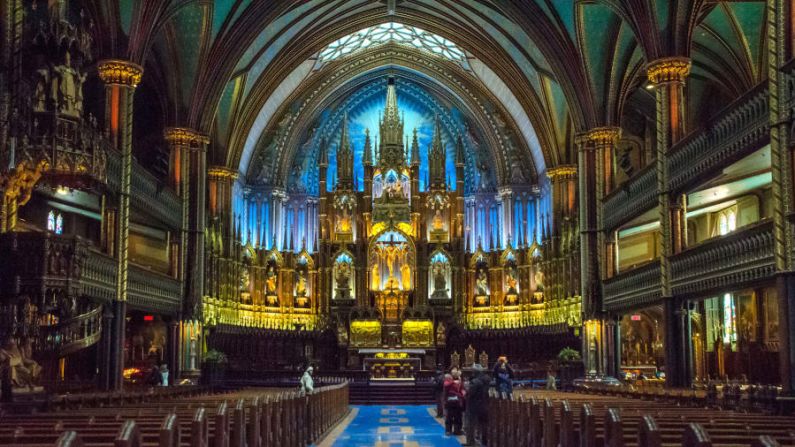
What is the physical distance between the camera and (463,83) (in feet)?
140

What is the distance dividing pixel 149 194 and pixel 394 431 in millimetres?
12694

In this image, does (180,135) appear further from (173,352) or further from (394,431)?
(394,431)

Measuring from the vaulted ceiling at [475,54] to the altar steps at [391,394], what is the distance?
1121 centimetres

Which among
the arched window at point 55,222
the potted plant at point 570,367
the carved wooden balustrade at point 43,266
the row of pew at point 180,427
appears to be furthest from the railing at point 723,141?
the arched window at point 55,222

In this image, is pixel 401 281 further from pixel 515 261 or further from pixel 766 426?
pixel 766 426

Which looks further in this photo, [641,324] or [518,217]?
[518,217]

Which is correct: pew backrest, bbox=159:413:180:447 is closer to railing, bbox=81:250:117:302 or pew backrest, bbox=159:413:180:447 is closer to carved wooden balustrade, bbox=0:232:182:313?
carved wooden balustrade, bbox=0:232:182:313

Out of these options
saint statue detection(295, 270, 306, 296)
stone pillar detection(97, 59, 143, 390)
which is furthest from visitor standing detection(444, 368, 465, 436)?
saint statue detection(295, 270, 306, 296)

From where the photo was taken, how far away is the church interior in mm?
17062

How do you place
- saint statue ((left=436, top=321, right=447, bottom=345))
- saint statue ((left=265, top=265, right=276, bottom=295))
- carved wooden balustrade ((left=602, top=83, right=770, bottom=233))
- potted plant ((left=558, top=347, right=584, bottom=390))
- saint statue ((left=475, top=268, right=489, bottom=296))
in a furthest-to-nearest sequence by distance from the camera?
saint statue ((left=475, top=268, right=489, bottom=296)), saint statue ((left=265, top=265, right=276, bottom=295)), saint statue ((left=436, top=321, right=447, bottom=345)), potted plant ((left=558, top=347, right=584, bottom=390)), carved wooden balustrade ((left=602, top=83, right=770, bottom=233))

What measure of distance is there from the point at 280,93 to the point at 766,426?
35.0m

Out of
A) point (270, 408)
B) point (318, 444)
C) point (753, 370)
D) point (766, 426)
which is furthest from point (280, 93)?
point (766, 426)

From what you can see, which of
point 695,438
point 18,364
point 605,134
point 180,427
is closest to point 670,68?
point 605,134

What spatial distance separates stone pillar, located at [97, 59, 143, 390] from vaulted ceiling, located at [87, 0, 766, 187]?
1.62 feet
